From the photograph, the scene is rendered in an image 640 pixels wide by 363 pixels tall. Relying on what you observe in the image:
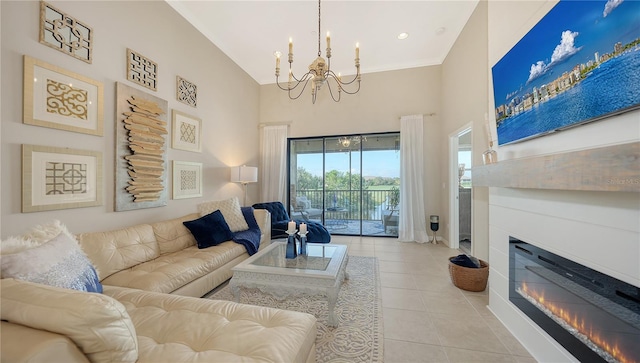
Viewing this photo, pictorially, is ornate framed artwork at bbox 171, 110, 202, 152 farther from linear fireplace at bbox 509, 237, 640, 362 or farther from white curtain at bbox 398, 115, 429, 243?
linear fireplace at bbox 509, 237, 640, 362

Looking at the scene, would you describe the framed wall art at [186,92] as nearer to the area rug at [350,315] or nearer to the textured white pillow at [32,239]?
the textured white pillow at [32,239]

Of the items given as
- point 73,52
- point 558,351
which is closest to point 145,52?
point 73,52

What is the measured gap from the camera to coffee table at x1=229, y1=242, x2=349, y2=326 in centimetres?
191

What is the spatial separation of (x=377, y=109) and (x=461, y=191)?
2.45 metres

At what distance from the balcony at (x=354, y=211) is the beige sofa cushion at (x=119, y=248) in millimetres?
3351

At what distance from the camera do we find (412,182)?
15.2 ft

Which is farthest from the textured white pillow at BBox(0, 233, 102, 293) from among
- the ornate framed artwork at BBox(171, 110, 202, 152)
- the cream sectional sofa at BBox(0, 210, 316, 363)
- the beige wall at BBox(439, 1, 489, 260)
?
the beige wall at BBox(439, 1, 489, 260)

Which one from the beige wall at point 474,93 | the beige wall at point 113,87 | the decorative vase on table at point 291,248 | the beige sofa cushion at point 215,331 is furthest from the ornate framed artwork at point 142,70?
the beige wall at point 474,93

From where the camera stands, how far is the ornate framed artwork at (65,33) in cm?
188

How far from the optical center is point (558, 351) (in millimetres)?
1422

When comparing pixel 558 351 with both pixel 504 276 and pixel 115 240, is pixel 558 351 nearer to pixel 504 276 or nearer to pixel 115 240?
pixel 504 276

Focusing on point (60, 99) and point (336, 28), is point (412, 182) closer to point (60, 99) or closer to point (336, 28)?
point (336, 28)

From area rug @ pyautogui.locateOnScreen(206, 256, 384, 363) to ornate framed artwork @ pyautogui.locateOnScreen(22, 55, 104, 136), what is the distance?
203 centimetres

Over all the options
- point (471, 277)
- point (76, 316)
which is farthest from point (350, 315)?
point (76, 316)
